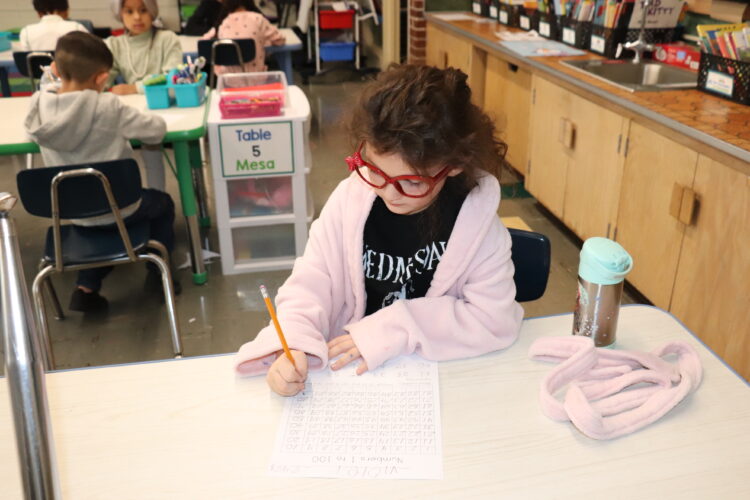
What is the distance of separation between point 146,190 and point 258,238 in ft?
1.73

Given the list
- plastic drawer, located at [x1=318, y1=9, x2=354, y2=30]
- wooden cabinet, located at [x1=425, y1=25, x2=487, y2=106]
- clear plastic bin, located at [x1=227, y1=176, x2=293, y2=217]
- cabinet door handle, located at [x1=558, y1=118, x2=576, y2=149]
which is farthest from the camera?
plastic drawer, located at [x1=318, y1=9, x2=354, y2=30]

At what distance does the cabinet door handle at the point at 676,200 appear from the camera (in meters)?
2.09

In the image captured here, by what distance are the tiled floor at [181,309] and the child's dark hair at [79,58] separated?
57 cm

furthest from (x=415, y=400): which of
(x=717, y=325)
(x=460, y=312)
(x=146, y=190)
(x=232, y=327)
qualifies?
(x=146, y=190)

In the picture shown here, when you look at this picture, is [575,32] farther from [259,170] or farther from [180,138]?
[180,138]

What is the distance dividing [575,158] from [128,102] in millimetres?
1940

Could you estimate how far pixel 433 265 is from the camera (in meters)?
1.29

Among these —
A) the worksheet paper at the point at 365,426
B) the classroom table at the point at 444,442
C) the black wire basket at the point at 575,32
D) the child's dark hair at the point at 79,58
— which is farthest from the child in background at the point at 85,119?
the black wire basket at the point at 575,32

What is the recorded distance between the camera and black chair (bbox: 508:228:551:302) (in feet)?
4.49

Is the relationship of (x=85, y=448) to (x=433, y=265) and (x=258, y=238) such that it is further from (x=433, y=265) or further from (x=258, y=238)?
(x=258, y=238)

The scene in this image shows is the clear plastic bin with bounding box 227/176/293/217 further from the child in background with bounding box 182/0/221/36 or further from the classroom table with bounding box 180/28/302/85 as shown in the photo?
the child in background with bounding box 182/0/221/36

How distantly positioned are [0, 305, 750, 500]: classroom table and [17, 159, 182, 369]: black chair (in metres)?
1.01

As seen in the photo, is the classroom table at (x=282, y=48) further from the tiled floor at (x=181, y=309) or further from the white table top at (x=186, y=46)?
the tiled floor at (x=181, y=309)

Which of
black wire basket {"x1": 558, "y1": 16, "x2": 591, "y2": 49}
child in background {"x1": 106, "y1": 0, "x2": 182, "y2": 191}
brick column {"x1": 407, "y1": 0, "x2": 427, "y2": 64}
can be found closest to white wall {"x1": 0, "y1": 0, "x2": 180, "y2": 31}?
brick column {"x1": 407, "y1": 0, "x2": 427, "y2": 64}
